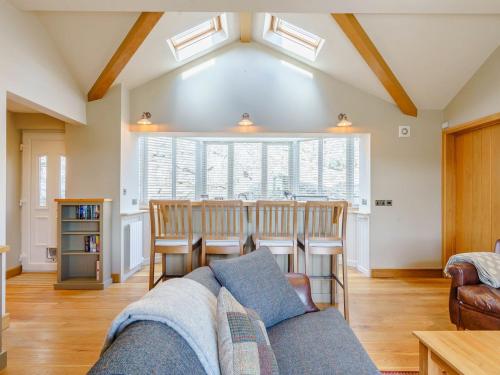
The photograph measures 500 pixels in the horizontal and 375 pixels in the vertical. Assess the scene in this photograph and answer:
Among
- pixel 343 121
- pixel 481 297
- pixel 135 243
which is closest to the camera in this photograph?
pixel 481 297

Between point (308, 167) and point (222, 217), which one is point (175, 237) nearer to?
point (222, 217)

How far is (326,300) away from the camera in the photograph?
3414 millimetres

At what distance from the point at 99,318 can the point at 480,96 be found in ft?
16.3

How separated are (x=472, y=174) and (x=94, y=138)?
5.07 metres

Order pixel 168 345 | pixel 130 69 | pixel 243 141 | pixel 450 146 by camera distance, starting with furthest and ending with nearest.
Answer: pixel 243 141, pixel 450 146, pixel 130 69, pixel 168 345

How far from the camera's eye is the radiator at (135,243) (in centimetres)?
443

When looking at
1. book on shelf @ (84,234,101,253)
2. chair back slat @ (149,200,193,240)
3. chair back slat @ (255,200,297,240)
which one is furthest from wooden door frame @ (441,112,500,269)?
book on shelf @ (84,234,101,253)

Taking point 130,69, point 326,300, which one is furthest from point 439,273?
point 130,69

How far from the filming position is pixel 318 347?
4.98 ft

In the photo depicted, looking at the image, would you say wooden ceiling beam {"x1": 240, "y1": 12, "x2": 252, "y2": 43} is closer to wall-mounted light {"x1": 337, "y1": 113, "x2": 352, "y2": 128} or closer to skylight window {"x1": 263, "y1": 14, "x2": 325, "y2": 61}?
skylight window {"x1": 263, "y1": 14, "x2": 325, "y2": 61}

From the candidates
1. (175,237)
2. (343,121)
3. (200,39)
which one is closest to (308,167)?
(343,121)

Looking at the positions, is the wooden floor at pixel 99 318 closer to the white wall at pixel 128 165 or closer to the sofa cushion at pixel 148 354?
the white wall at pixel 128 165

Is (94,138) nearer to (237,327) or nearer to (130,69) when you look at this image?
(130,69)

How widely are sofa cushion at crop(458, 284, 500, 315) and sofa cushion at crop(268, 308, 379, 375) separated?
134cm
